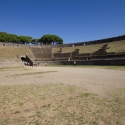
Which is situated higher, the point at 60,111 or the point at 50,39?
the point at 50,39

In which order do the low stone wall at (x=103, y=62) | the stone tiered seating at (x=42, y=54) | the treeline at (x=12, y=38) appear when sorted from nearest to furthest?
the low stone wall at (x=103, y=62) < the stone tiered seating at (x=42, y=54) < the treeline at (x=12, y=38)

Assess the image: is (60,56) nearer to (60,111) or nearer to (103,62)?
(103,62)

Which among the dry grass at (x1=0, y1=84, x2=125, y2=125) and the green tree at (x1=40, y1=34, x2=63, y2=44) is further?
Answer: the green tree at (x1=40, y1=34, x2=63, y2=44)

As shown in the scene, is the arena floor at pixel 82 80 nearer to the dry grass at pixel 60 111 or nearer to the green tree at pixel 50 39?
the dry grass at pixel 60 111

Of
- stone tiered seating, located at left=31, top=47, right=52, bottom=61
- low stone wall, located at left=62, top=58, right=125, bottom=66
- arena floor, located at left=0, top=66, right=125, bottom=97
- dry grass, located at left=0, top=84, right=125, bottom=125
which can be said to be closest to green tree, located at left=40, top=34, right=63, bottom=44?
stone tiered seating, located at left=31, top=47, right=52, bottom=61

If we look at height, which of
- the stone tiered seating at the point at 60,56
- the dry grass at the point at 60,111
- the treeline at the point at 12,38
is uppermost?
the treeline at the point at 12,38

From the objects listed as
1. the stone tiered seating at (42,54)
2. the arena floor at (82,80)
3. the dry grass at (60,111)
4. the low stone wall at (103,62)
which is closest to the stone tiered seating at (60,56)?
the stone tiered seating at (42,54)

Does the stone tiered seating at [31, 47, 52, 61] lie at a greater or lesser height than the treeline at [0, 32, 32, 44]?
lesser

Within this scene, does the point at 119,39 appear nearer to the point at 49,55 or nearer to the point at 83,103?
the point at 49,55

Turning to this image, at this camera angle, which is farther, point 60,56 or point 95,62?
point 60,56

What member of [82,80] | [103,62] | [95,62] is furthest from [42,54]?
[82,80]

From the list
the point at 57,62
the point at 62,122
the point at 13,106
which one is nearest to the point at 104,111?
the point at 62,122

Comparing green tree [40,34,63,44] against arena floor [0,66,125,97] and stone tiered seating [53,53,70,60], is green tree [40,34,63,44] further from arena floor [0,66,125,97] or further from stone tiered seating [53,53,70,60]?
arena floor [0,66,125,97]

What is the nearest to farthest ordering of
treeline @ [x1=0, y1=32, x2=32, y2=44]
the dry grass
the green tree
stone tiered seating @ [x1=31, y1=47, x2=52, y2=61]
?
1. the dry grass
2. stone tiered seating @ [x1=31, y1=47, x2=52, y2=61]
3. treeline @ [x1=0, y1=32, x2=32, y2=44]
4. the green tree
